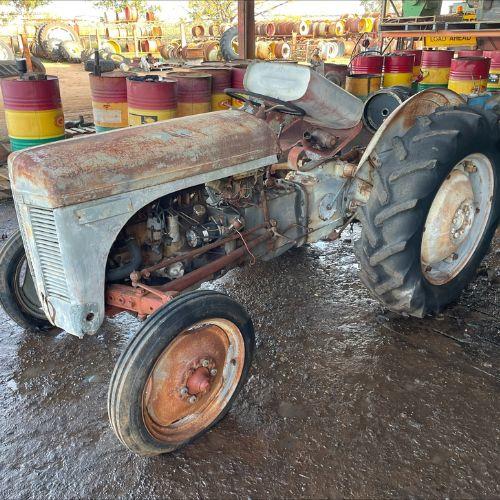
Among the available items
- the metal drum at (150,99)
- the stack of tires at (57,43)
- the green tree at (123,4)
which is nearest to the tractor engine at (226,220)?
the metal drum at (150,99)

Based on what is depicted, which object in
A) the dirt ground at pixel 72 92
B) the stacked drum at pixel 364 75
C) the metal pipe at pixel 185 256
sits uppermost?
the stacked drum at pixel 364 75

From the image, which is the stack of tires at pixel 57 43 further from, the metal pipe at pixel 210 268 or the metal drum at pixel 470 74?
the metal pipe at pixel 210 268

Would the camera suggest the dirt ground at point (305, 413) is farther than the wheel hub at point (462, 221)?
No

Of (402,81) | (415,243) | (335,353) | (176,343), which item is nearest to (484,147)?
(415,243)

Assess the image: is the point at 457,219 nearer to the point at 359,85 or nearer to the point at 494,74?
the point at 359,85

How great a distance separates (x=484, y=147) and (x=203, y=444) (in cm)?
232

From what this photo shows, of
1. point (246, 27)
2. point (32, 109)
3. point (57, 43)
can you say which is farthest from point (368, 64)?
point (57, 43)

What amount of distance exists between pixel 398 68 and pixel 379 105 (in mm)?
4757

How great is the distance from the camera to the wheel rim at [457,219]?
3123mm

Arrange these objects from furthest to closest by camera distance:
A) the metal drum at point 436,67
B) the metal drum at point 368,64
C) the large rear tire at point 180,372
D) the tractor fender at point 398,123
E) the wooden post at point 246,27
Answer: the metal drum at point 436,67
the metal drum at point 368,64
the wooden post at point 246,27
the tractor fender at point 398,123
the large rear tire at point 180,372

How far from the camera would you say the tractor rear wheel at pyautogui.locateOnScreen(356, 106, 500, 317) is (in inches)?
108

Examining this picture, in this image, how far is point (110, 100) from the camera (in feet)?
19.0

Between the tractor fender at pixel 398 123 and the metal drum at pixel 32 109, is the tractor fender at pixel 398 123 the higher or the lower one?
the higher one

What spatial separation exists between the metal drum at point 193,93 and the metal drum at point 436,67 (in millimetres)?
4499
